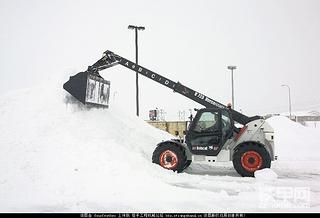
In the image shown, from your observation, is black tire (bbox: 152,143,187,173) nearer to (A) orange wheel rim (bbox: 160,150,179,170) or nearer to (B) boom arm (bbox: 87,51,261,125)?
(A) orange wheel rim (bbox: 160,150,179,170)

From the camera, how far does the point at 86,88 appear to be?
42.4 ft

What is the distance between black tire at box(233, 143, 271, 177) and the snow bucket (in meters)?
5.94

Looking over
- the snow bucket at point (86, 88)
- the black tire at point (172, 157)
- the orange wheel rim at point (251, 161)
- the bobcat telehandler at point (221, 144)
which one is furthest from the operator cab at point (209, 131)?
the snow bucket at point (86, 88)

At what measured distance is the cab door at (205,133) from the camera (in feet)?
36.3

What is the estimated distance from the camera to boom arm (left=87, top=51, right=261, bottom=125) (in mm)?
11930

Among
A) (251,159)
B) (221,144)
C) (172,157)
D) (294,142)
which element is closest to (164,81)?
(172,157)

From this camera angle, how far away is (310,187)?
29.7 ft

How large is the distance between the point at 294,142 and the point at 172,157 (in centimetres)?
1620

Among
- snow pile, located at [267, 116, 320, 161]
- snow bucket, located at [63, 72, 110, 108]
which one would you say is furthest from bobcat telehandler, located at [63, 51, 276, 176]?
snow pile, located at [267, 116, 320, 161]

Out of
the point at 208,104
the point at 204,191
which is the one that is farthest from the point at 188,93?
the point at 204,191

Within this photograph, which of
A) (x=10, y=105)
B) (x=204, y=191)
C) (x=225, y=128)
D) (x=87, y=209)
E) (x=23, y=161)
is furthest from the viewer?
(x=10, y=105)

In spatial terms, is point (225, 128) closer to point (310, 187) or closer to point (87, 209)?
point (310, 187)

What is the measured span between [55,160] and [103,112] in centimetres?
425

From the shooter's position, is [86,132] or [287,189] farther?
[86,132]
